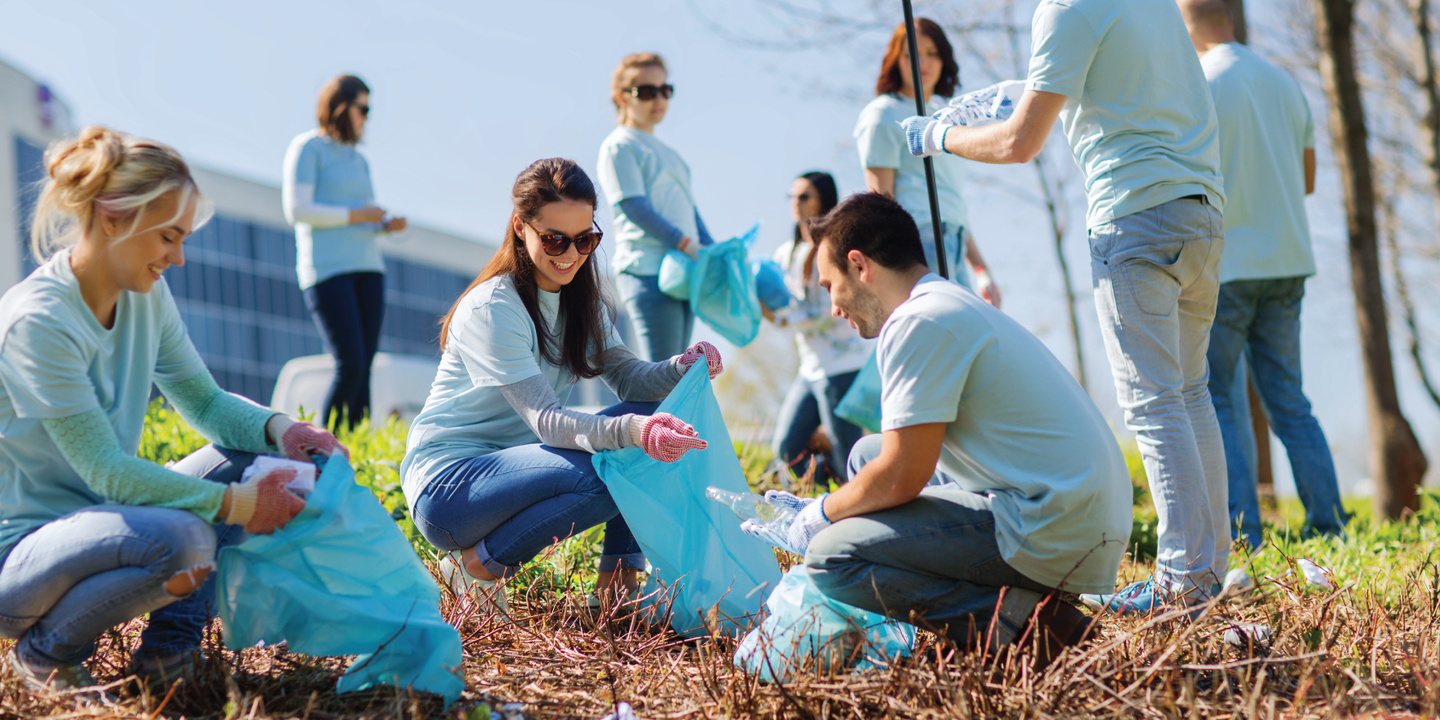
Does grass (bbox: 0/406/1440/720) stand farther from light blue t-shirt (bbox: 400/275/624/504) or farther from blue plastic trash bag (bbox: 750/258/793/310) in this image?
blue plastic trash bag (bbox: 750/258/793/310)

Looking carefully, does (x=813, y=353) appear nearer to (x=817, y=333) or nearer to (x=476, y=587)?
(x=817, y=333)

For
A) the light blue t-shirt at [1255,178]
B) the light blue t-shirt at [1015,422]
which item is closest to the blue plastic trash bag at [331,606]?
the light blue t-shirt at [1015,422]

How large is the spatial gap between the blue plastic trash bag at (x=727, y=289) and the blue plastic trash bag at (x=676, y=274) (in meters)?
0.03

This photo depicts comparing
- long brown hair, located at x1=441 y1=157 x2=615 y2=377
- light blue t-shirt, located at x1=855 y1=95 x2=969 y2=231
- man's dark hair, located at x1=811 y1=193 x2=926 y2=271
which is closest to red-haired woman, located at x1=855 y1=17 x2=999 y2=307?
light blue t-shirt, located at x1=855 y1=95 x2=969 y2=231

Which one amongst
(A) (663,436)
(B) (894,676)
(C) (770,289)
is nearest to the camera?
(B) (894,676)

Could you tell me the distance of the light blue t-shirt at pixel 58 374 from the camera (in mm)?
1969

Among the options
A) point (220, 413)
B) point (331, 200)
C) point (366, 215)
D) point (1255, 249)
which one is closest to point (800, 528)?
point (220, 413)

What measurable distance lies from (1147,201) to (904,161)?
5.04 ft

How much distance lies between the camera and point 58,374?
197cm

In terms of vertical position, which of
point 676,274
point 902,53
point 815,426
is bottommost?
point 815,426

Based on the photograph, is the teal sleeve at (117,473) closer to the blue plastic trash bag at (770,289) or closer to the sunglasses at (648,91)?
the sunglasses at (648,91)

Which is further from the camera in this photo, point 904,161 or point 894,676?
point 904,161

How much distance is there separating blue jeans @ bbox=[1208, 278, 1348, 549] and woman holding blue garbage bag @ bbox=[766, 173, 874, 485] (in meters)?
1.42

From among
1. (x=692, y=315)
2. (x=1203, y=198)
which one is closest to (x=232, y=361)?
(x=692, y=315)
